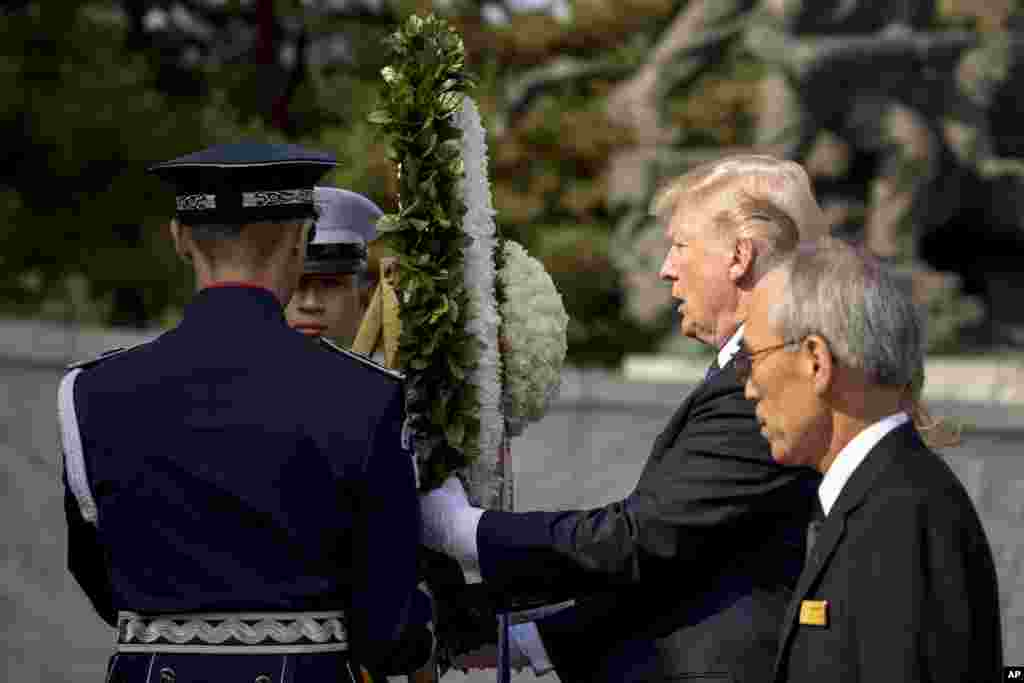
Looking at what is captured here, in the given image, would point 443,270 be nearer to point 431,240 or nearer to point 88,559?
point 431,240

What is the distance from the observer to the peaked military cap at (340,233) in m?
4.26

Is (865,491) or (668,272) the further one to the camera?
(668,272)

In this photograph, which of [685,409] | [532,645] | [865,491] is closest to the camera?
[865,491]

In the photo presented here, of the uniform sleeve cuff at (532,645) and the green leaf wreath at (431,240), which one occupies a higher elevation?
the green leaf wreath at (431,240)

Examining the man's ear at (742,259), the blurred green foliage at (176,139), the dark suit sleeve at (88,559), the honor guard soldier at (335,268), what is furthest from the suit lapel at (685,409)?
the blurred green foliage at (176,139)

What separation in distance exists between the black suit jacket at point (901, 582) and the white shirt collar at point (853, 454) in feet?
0.04

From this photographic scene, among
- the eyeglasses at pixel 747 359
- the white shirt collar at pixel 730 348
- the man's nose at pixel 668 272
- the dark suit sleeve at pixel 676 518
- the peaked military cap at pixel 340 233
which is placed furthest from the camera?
the peaked military cap at pixel 340 233

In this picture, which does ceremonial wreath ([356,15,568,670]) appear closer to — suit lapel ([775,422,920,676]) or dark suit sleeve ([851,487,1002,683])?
suit lapel ([775,422,920,676])

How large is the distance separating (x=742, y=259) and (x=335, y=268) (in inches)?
47.9

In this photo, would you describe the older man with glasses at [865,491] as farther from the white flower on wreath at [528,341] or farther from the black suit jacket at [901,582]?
the white flower on wreath at [528,341]

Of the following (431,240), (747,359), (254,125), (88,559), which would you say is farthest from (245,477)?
(254,125)

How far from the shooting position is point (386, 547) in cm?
304

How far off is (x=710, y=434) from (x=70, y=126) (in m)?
17.8

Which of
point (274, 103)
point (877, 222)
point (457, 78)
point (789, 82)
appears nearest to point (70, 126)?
point (274, 103)
